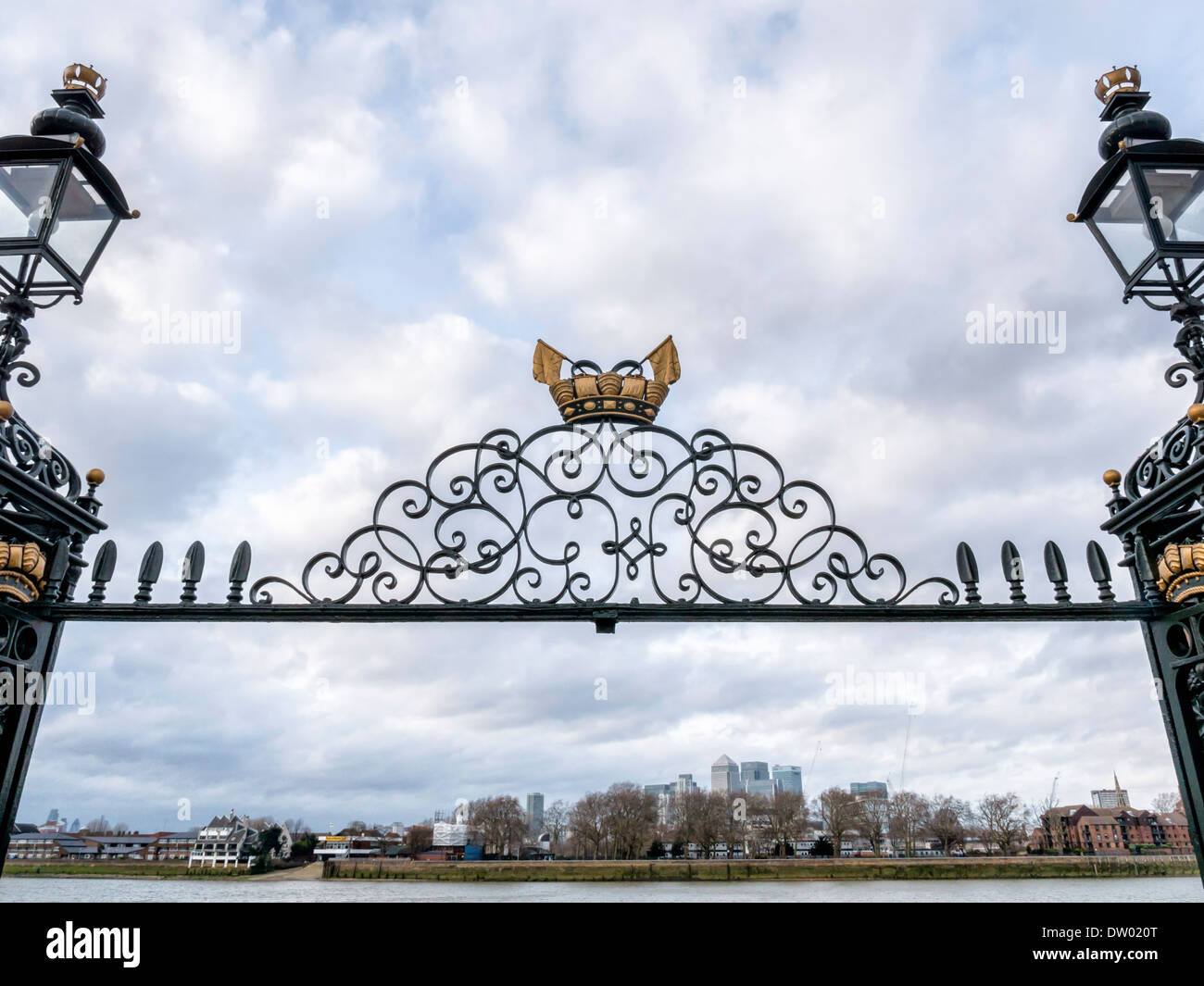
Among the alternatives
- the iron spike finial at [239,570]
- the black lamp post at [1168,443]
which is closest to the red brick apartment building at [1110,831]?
the black lamp post at [1168,443]

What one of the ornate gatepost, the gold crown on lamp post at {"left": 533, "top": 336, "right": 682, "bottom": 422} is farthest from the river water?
the gold crown on lamp post at {"left": 533, "top": 336, "right": 682, "bottom": 422}

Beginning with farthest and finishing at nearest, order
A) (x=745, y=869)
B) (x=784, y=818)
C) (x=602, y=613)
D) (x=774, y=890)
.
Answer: (x=745, y=869), (x=774, y=890), (x=784, y=818), (x=602, y=613)

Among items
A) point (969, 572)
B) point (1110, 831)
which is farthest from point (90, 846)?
point (1110, 831)

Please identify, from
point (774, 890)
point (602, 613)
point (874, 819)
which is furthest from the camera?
point (774, 890)

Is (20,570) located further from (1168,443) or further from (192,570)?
(1168,443)

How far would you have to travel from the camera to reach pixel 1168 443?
4.00m

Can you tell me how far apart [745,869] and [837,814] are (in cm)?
1262

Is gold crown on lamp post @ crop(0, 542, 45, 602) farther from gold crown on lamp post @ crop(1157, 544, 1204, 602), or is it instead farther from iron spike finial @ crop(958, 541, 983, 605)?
gold crown on lamp post @ crop(1157, 544, 1204, 602)

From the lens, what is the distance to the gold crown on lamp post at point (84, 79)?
463cm

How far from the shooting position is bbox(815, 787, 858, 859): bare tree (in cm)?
3212

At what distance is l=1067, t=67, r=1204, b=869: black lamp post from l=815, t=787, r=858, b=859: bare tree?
104 feet

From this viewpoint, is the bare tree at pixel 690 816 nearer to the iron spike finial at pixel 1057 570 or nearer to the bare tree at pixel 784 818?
the bare tree at pixel 784 818
